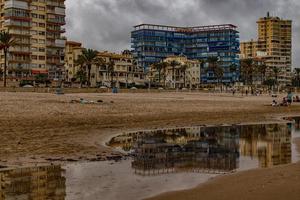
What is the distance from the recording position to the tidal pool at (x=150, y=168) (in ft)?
34.4

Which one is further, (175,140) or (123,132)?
(123,132)

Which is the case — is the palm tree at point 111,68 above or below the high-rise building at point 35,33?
below

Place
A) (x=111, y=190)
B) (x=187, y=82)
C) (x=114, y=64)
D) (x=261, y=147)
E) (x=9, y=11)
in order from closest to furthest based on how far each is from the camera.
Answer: (x=111, y=190)
(x=261, y=147)
(x=9, y=11)
(x=114, y=64)
(x=187, y=82)

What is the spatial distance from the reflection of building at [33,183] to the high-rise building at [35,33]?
11104 centimetres

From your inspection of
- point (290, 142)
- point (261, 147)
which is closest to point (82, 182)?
point (261, 147)

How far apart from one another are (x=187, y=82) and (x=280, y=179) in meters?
187

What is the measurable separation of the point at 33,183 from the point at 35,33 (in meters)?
120

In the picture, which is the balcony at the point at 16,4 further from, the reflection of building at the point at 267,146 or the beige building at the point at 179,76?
the reflection of building at the point at 267,146

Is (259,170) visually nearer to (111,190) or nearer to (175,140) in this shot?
(111,190)

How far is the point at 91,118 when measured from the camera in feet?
103

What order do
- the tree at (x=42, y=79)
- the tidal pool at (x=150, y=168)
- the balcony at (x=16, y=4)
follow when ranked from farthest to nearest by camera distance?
the balcony at (x=16, y=4)
the tree at (x=42, y=79)
the tidal pool at (x=150, y=168)

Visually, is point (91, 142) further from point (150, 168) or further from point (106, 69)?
point (106, 69)

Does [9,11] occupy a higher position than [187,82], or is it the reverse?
[9,11]

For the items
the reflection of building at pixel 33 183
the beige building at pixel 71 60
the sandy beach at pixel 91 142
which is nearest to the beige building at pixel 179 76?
the beige building at pixel 71 60
